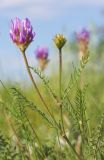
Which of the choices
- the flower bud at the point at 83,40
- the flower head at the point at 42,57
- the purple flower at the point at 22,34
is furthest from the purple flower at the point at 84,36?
the purple flower at the point at 22,34

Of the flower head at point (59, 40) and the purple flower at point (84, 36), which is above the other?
the flower head at point (59, 40)

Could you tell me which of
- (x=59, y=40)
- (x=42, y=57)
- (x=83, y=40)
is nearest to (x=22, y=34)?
(x=59, y=40)

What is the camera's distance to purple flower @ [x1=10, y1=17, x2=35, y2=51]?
171 cm

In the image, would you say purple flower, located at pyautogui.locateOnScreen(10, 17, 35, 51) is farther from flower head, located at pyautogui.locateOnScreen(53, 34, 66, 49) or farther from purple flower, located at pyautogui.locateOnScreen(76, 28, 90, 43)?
purple flower, located at pyautogui.locateOnScreen(76, 28, 90, 43)

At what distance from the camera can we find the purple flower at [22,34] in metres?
1.71

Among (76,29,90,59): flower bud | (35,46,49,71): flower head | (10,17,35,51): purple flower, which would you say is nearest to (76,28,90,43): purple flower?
(76,29,90,59): flower bud

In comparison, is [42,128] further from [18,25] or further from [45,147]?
[18,25]

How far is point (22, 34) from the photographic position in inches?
68.0

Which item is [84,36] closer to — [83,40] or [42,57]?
[83,40]

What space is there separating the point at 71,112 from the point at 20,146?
1.41 ft

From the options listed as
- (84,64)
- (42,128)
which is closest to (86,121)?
(84,64)

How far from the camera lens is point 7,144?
79.4 inches

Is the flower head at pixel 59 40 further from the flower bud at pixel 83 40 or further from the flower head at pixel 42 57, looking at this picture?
the flower bud at pixel 83 40

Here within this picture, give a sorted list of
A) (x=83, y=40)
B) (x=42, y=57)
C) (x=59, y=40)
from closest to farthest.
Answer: (x=59, y=40), (x=42, y=57), (x=83, y=40)
